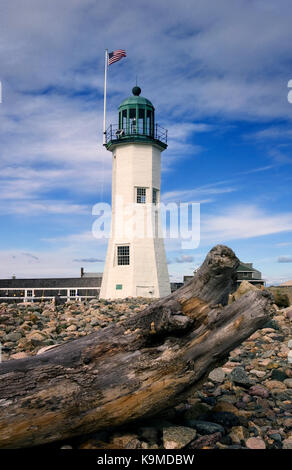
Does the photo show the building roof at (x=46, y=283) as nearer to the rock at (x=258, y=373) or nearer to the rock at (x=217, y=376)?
the rock at (x=258, y=373)

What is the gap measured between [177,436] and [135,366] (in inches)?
36.4

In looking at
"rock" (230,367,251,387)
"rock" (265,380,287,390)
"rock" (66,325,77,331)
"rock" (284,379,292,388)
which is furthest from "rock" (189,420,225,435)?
"rock" (66,325,77,331)

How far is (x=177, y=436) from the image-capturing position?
4801 mm

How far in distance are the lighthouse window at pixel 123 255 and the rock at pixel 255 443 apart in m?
20.1

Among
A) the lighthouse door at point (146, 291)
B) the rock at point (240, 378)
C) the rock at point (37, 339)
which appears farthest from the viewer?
the lighthouse door at point (146, 291)

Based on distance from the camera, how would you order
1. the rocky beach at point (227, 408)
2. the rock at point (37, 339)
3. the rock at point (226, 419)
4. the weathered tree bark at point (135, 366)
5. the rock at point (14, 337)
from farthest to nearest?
1. the rock at point (14, 337)
2. the rock at point (37, 339)
3. the rock at point (226, 419)
4. the rocky beach at point (227, 408)
5. the weathered tree bark at point (135, 366)

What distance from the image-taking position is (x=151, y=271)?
2477 cm

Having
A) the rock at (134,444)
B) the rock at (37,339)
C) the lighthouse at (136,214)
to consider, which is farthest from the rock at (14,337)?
the lighthouse at (136,214)

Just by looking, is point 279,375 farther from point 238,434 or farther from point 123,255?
point 123,255

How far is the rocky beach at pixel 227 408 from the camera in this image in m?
4.84

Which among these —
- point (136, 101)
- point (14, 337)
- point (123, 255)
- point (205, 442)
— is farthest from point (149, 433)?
point (136, 101)

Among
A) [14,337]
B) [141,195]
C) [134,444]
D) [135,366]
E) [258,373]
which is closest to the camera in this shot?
[134,444]
